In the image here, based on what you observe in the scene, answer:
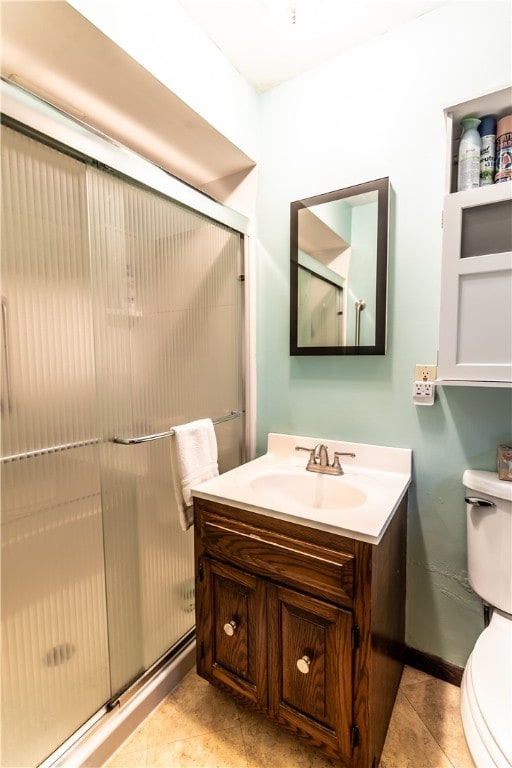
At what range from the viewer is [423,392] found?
136 cm

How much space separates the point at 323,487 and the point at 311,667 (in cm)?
57

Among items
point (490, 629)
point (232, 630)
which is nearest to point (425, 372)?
point (490, 629)

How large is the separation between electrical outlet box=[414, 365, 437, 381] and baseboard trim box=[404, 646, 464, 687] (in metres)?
1.09

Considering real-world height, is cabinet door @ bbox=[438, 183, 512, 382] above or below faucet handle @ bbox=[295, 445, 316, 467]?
above

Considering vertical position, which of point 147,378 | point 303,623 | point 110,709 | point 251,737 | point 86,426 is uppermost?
point 147,378

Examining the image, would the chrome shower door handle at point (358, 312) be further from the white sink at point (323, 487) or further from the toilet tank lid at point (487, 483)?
the toilet tank lid at point (487, 483)

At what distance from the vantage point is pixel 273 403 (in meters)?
1.78

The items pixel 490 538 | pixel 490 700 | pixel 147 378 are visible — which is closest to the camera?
pixel 490 700

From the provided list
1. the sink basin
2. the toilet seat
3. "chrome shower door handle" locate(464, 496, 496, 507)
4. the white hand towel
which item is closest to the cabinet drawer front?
the white hand towel

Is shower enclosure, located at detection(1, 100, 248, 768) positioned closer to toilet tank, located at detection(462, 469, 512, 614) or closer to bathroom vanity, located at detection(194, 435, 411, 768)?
bathroom vanity, located at detection(194, 435, 411, 768)

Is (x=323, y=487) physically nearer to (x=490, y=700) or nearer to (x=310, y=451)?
(x=310, y=451)

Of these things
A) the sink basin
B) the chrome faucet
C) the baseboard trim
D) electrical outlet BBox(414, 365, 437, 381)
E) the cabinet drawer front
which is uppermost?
electrical outlet BBox(414, 365, 437, 381)

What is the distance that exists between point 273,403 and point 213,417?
0.32 m

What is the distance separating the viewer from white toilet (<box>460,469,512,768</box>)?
0.80m
